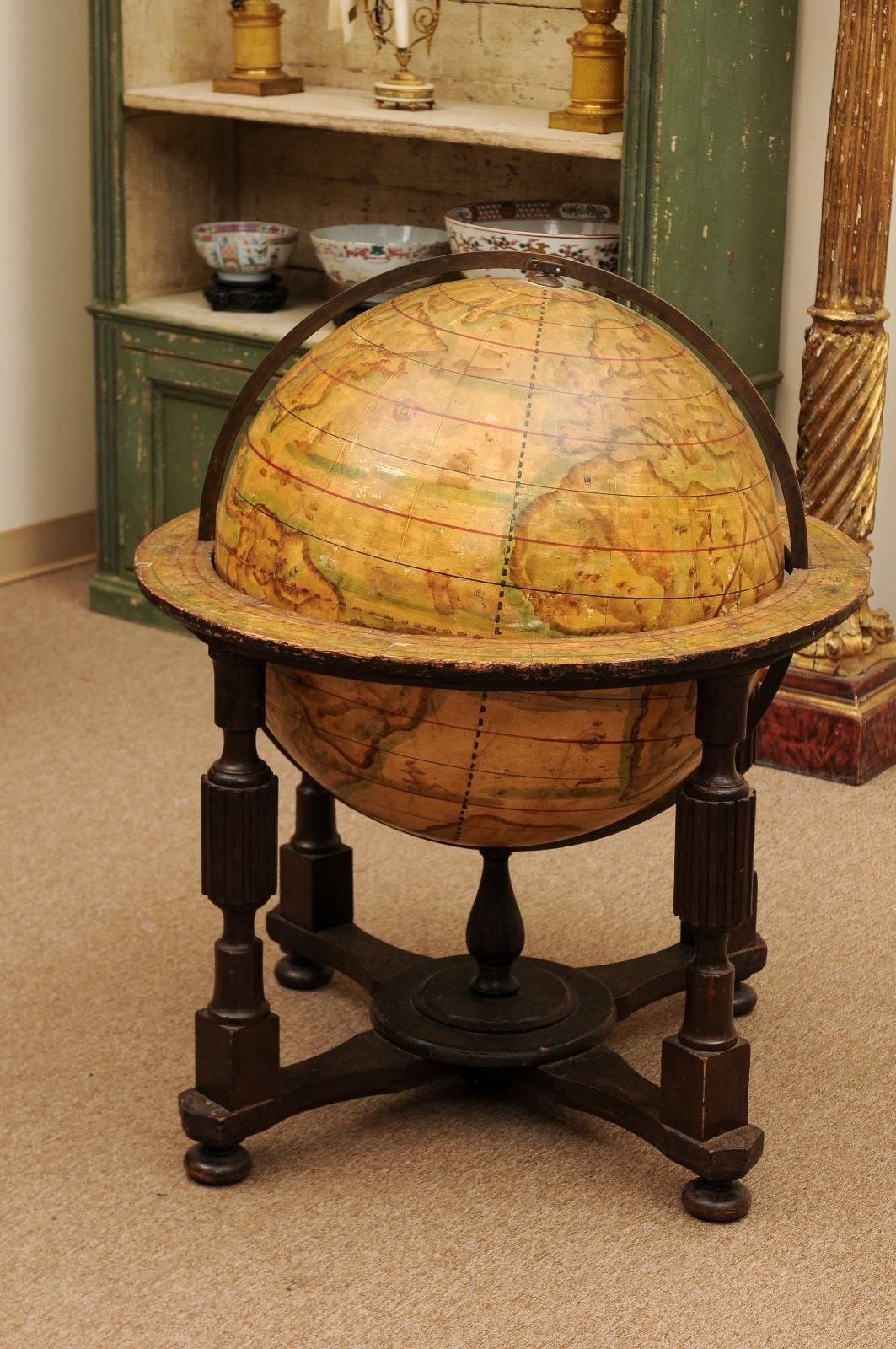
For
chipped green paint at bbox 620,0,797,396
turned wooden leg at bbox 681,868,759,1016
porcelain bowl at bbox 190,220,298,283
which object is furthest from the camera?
porcelain bowl at bbox 190,220,298,283

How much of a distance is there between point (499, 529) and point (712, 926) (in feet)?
2.04

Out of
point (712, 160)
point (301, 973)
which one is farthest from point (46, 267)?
point (301, 973)

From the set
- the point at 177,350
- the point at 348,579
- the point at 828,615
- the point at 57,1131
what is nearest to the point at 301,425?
the point at 348,579

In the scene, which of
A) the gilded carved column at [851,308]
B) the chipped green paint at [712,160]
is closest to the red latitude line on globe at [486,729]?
the gilded carved column at [851,308]

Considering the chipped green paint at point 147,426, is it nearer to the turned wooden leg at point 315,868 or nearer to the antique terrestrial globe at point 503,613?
the turned wooden leg at point 315,868

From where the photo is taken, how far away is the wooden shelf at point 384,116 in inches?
172

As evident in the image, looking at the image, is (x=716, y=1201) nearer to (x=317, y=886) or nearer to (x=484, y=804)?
(x=484, y=804)

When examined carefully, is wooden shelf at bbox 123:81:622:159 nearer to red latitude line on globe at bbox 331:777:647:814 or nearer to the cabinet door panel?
the cabinet door panel

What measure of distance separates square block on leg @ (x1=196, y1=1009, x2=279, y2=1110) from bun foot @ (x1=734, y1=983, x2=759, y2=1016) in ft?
2.93

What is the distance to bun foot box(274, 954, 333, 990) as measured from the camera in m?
3.35

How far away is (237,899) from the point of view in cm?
263

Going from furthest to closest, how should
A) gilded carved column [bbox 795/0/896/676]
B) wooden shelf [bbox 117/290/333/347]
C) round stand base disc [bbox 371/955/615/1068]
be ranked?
wooden shelf [bbox 117/290/333/347], gilded carved column [bbox 795/0/896/676], round stand base disc [bbox 371/955/615/1068]

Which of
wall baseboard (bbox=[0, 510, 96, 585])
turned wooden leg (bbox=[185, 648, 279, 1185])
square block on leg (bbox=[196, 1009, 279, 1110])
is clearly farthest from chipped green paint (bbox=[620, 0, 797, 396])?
wall baseboard (bbox=[0, 510, 96, 585])

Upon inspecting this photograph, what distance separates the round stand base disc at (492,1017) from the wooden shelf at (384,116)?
202 centimetres
